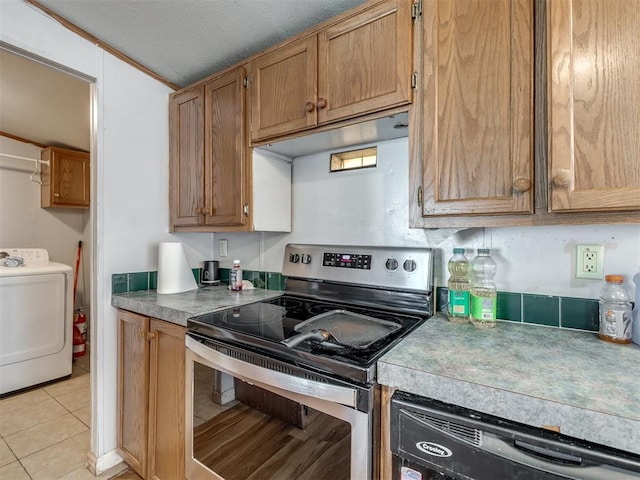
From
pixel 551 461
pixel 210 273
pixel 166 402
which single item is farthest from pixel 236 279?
pixel 551 461

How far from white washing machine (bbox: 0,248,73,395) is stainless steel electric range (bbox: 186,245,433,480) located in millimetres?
2205

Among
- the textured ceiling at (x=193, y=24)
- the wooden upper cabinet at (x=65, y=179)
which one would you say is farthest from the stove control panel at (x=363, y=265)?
the wooden upper cabinet at (x=65, y=179)

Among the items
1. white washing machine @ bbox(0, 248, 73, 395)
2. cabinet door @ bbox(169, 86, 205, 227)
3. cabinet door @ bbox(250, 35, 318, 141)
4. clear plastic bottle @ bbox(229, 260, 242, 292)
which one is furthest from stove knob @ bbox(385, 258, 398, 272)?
white washing machine @ bbox(0, 248, 73, 395)

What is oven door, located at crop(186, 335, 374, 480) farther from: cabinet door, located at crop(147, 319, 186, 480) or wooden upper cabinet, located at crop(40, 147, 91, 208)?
wooden upper cabinet, located at crop(40, 147, 91, 208)

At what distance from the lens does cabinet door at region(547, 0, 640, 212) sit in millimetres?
747

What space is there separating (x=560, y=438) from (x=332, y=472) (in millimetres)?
561

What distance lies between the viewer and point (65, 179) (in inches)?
118

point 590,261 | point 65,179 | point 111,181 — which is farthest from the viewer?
point 65,179

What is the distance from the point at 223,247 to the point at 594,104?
195 centimetres

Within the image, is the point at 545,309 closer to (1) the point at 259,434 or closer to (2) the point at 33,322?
(1) the point at 259,434

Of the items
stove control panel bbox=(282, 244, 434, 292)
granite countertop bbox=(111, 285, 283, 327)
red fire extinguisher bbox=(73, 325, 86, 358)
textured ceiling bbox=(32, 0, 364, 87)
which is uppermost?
textured ceiling bbox=(32, 0, 364, 87)

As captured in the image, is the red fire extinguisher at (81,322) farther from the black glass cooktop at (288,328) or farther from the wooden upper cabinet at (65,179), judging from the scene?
the black glass cooktop at (288,328)

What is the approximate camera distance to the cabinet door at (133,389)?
144cm

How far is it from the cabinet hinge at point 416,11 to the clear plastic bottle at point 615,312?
105cm
